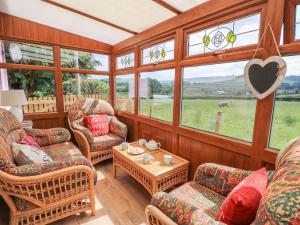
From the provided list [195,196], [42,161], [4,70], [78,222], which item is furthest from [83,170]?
[4,70]

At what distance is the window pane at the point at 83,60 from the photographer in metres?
3.28

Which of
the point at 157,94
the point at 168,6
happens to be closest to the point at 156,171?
the point at 157,94

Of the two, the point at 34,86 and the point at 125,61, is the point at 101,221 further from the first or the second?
the point at 125,61

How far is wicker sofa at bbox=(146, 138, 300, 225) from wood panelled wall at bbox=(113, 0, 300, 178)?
0.37 meters

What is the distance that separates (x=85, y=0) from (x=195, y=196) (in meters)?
2.56

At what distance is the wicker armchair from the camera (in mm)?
2684

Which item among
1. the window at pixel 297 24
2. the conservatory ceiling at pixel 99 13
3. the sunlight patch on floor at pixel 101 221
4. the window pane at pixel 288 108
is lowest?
the sunlight patch on floor at pixel 101 221

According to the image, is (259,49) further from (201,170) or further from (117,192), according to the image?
(117,192)

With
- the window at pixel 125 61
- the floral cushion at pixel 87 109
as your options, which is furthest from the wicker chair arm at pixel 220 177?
the window at pixel 125 61

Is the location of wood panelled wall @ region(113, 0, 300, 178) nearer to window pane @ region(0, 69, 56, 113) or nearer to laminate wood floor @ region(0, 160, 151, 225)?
laminate wood floor @ region(0, 160, 151, 225)

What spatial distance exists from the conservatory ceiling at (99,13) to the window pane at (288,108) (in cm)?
119

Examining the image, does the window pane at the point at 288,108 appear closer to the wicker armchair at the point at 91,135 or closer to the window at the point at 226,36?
the window at the point at 226,36

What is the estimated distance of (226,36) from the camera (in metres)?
1.81

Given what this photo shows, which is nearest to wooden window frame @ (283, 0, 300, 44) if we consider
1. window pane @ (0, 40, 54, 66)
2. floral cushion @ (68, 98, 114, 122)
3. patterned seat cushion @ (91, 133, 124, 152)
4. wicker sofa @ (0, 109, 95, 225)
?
wicker sofa @ (0, 109, 95, 225)
